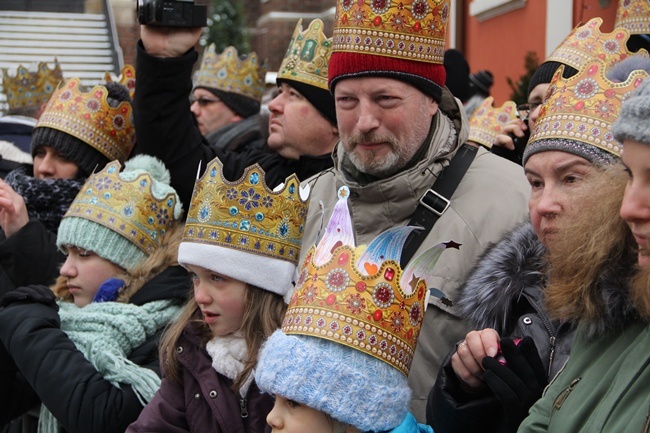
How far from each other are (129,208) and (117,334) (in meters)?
0.60

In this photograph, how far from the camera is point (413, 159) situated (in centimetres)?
362

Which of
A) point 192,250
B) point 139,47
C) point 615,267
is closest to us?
point 615,267

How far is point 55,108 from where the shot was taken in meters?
5.22

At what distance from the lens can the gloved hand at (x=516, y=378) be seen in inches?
104

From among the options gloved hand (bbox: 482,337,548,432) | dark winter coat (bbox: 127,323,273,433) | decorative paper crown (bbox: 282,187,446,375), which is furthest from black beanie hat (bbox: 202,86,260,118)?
gloved hand (bbox: 482,337,548,432)

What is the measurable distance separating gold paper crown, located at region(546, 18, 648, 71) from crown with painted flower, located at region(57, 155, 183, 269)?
175 centimetres

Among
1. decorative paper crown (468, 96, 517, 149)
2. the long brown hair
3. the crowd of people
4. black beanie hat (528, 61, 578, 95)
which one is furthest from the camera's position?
decorative paper crown (468, 96, 517, 149)

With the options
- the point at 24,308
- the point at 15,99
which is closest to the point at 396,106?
the point at 24,308

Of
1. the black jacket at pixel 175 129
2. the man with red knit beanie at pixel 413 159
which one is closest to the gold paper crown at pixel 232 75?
the black jacket at pixel 175 129

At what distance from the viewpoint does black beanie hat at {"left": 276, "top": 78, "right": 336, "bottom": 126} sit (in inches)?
184

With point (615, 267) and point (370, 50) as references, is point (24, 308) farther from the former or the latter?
point (615, 267)

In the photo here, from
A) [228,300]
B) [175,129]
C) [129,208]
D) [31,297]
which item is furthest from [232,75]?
[228,300]

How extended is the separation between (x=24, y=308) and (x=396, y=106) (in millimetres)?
1653

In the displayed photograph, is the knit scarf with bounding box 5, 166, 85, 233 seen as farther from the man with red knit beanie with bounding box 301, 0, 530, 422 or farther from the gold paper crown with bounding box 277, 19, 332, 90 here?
the man with red knit beanie with bounding box 301, 0, 530, 422
